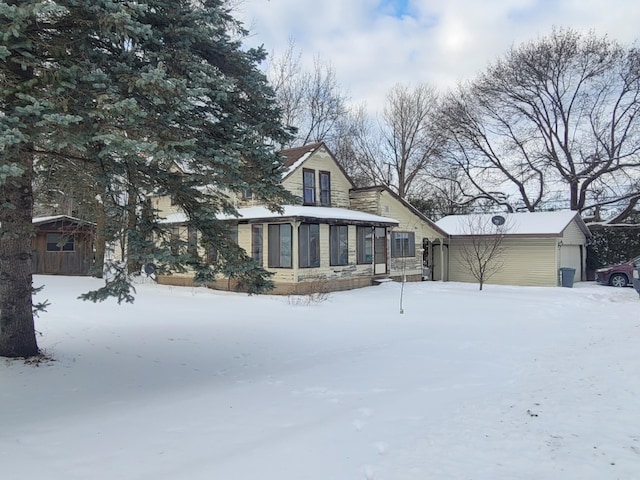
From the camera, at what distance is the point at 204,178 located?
18.8 feet

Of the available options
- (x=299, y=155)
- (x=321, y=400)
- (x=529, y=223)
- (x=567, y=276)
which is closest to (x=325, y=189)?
(x=299, y=155)

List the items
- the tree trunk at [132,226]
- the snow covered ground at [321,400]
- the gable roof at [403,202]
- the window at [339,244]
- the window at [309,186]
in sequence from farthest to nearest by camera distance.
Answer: the gable roof at [403,202] → the window at [309,186] → the window at [339,244] → the tree trunk at [132,226] → the snow covered ground at [321,400]

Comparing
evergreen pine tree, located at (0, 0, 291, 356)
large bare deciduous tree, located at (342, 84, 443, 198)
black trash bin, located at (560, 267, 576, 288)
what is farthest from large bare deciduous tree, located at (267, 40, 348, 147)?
evergreen pine tree, located at (0, 0, 291, 356)

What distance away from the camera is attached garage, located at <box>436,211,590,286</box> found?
22.8 m

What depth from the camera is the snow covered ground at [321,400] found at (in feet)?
12.8

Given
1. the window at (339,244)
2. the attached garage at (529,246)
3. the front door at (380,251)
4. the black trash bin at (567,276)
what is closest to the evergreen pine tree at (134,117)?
the window at (339,244)

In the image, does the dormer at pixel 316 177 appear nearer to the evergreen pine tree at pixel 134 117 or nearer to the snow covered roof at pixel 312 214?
the snow covered roof at pixel 312 214

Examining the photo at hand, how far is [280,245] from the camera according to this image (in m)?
18.0

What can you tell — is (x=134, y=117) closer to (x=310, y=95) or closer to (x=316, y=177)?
(x=316, y=177)

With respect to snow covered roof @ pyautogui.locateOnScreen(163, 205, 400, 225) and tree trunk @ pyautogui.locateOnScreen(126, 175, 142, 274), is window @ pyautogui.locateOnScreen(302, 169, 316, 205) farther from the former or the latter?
tree trunk @ pyautogui.locateOnScreen(126, 175, 142, 274)

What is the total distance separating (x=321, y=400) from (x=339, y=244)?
13.9 metres

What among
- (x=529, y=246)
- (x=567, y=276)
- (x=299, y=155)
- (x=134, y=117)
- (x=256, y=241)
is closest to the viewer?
(x=134, y=117)

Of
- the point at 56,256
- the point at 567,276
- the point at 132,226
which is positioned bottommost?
the point at 567,276

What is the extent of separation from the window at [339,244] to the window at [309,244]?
815 millimetres
